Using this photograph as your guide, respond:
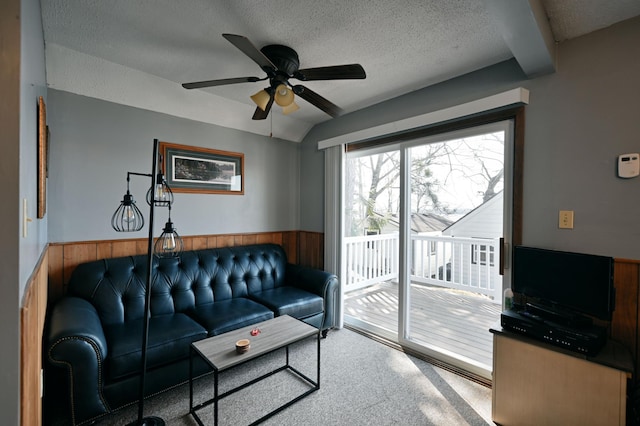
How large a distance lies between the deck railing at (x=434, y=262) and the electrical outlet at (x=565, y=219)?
87cm

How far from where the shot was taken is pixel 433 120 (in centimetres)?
A: 254

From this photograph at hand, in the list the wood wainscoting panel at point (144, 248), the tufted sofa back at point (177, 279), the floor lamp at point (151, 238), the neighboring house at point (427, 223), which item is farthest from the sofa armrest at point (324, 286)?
the floor lamp at point (151, 238)

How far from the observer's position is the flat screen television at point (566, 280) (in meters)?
1.62

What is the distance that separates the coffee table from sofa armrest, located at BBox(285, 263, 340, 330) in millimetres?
793

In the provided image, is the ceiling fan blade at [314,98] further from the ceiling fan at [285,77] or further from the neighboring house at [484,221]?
the neighboring house at [484,221]

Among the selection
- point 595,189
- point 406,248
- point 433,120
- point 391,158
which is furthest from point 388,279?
point 595,189

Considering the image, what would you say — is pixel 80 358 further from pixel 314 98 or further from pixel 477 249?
pixel 477 249

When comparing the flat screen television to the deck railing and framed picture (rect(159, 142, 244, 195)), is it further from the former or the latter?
framed picture (rect(159, 142, 244, 195))

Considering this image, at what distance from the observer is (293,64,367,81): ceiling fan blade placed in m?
1.73

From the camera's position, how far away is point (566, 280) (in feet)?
5.84

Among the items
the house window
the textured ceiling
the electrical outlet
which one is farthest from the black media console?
the textured ceiling

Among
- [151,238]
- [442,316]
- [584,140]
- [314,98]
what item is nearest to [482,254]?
[442,316]

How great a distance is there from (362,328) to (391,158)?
6.51 feet

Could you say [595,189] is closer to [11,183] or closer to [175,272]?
[11,183]
